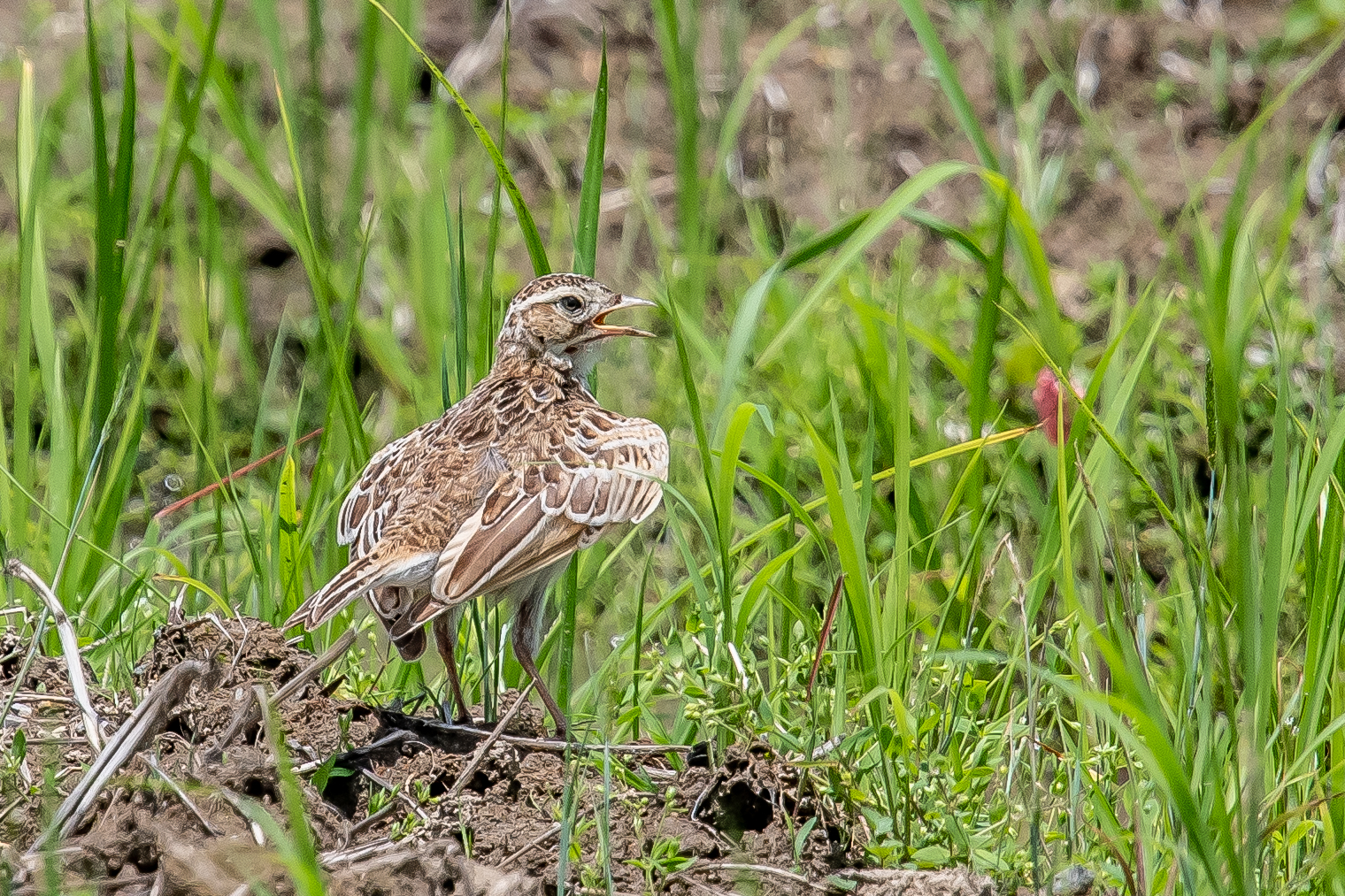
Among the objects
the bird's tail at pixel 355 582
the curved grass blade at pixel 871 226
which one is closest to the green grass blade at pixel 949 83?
the curved grass blade at pixel 871 226

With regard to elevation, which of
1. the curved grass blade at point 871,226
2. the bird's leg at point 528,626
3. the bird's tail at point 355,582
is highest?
the curved grass blade at point 871,226

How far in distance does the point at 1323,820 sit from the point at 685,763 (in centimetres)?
138

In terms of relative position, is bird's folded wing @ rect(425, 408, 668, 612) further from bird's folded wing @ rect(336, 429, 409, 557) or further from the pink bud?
the pink bud

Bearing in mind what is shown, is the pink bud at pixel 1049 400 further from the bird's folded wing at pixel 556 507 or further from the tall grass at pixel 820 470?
the bird's folded wing at pixel 556 507

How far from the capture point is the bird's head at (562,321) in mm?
4910

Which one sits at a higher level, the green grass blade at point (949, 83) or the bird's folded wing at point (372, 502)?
the green grass blade at point (949, 83)

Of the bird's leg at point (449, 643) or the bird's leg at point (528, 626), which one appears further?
the bird's leg at point (528, 626)

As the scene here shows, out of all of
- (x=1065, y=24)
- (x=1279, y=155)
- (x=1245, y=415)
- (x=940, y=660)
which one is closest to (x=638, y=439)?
(x=940, y=660)

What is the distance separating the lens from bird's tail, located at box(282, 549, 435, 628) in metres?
3.92

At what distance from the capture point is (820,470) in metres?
4.18

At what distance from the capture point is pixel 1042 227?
7730 mm

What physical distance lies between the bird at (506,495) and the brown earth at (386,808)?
0.84ft

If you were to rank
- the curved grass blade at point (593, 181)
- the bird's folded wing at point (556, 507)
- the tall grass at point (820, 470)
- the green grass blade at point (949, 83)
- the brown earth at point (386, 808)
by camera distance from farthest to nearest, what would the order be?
the green grass blade at point (949, 83) → the curved grass blade at point (593, 181) → the bird's folded wing at point (556, 507) → the tall grass at point (820, 470) → the brown earth at point (386, 808)

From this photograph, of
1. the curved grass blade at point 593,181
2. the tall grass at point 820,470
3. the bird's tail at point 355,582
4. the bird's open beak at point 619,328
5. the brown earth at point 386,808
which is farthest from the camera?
the bird's open beak at point 619,328
